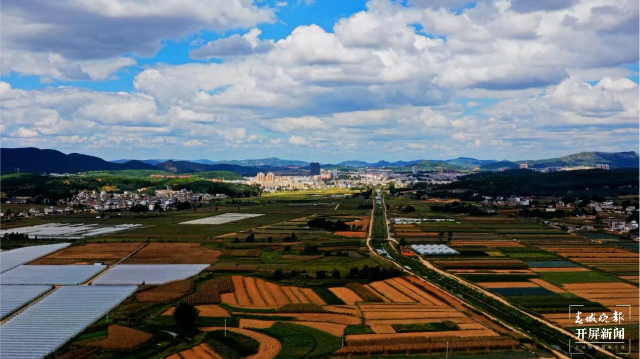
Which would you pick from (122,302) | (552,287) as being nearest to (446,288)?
(552,287)

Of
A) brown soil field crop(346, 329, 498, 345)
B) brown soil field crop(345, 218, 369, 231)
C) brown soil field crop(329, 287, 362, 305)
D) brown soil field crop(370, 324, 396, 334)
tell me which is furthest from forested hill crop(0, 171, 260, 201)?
brown soil field crop(346, 329, 498, 345)

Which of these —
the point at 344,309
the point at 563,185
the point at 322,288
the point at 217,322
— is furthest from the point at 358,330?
the point at 563,185

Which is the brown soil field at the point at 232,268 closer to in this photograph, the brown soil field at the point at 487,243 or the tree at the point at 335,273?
the tree at the point at 335,273

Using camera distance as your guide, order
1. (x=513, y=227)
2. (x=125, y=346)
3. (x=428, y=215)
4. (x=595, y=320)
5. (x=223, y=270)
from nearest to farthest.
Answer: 1. (x=125, y=346)
2. (x=595, y=320)
3. (x=223, y=270)
4. (x=513, y=227)
5. (x=428, y=215)

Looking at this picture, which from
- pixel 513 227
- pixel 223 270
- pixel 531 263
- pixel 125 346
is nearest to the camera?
pixel 125 346

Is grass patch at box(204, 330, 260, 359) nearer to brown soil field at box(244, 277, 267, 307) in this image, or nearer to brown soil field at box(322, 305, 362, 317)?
brown soil field at box(244, 277, 267, 307)

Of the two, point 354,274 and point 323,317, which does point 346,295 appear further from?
point 354,274

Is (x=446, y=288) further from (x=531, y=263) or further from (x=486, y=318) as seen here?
(x=531, y=263)
